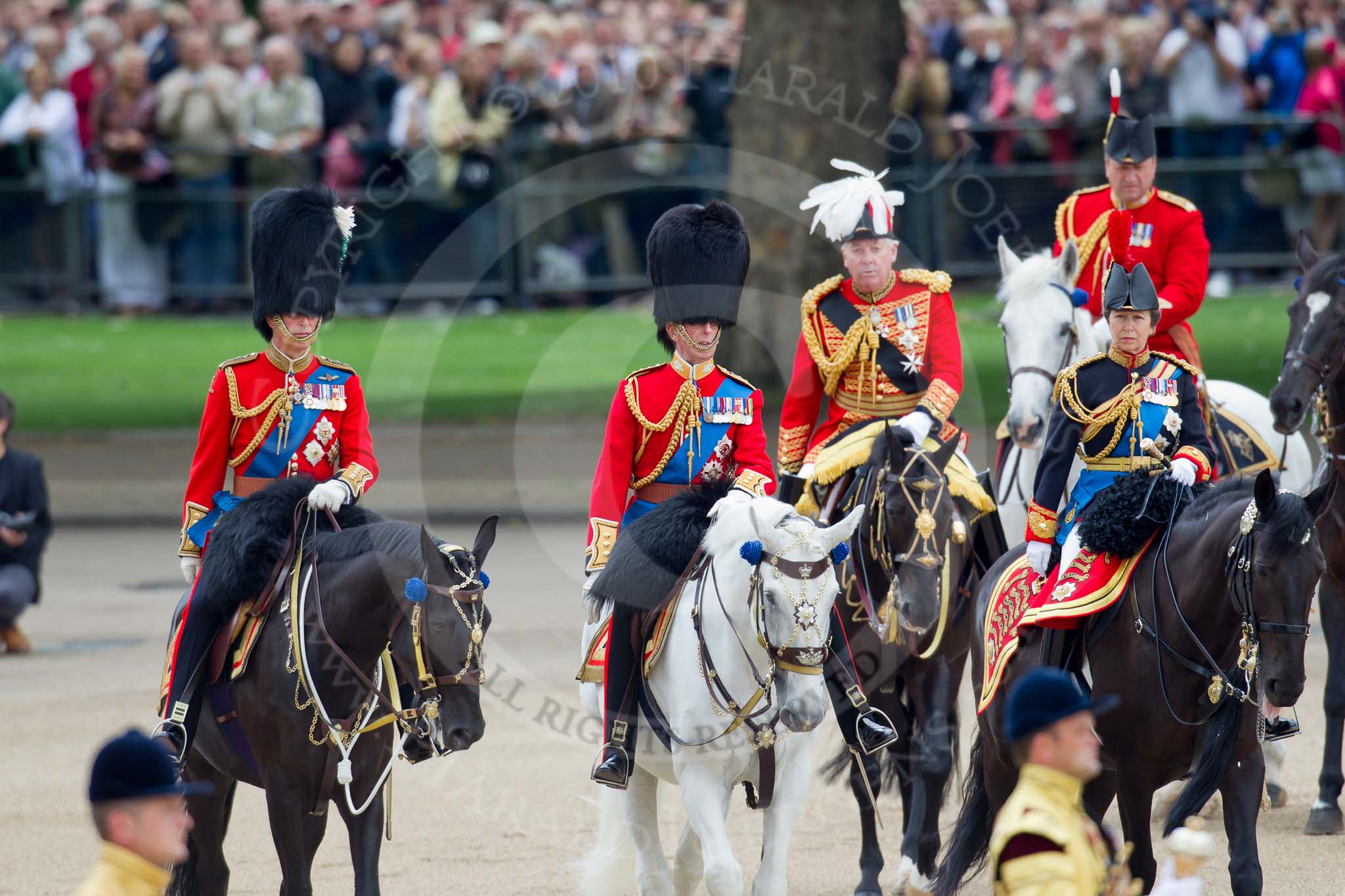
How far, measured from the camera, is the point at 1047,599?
6641mm

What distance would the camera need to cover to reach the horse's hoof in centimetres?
779

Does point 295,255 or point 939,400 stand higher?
point 295,255

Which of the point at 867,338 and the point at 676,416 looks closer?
the point at 676,416

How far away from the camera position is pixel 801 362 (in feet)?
27.2

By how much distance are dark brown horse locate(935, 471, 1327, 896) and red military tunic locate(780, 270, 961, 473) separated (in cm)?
170

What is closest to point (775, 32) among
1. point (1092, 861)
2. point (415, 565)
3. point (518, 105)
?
point (518, 105)

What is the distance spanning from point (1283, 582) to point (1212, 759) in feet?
2.26

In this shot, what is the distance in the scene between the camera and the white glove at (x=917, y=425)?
7.55 meters

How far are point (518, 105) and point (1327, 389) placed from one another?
10.8 metres

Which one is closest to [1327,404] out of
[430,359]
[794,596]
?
[794,596]

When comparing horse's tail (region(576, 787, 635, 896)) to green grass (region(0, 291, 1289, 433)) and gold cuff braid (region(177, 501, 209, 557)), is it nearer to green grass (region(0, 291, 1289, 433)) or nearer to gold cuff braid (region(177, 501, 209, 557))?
gold cuff braid (region(177, 501, 209, 557))

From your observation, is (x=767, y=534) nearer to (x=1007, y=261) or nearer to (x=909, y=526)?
(x=909, y=526)

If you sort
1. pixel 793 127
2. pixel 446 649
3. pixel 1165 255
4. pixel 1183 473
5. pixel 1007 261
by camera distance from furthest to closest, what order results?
pixel 793 127 < pixel 1165 255 < pixel 1007 261 < pixel 1183 473 < pixel 446 649

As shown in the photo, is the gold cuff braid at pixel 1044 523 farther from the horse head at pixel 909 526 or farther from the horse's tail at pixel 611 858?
the horse's tail at pixel 611 858
